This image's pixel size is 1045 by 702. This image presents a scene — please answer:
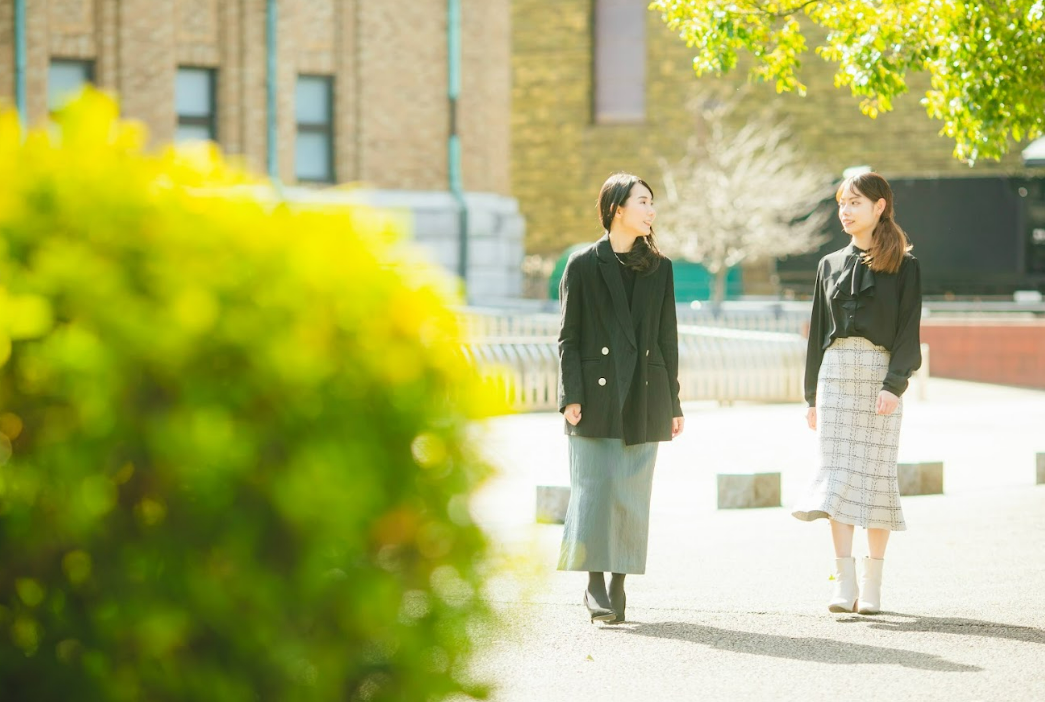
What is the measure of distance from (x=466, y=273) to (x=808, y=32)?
15200 millimetres

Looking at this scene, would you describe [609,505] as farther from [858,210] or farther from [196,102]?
[196,102]

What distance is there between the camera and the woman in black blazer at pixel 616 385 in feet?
21.6

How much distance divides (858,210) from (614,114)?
3789 centimetres

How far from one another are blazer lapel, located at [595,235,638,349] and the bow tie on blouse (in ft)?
3.01

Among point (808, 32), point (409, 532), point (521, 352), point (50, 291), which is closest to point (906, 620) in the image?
point (409, 532)

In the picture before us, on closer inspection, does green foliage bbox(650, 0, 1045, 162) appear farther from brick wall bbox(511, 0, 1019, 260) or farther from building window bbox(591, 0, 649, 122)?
building window bbox(591, 0, 649, 122)

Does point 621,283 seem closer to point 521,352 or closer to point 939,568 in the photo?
point 939,568

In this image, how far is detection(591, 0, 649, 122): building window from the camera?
43750mm

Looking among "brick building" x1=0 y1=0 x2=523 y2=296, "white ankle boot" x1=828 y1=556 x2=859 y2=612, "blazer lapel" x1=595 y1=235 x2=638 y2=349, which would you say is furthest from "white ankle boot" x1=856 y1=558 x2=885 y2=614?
"brick building" x1=0 y1=0 x2=523 y2=296

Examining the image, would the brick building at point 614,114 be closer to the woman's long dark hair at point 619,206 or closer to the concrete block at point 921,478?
the concrete block at point 921,478

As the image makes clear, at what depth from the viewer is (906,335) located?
6.78m

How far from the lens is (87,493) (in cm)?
217

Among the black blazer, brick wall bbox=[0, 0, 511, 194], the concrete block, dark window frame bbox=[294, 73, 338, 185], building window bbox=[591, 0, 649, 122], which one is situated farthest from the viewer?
building window bbox=[591, 0, 649, 122]

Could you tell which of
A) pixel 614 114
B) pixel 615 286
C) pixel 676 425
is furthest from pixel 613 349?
pixel 614 114
